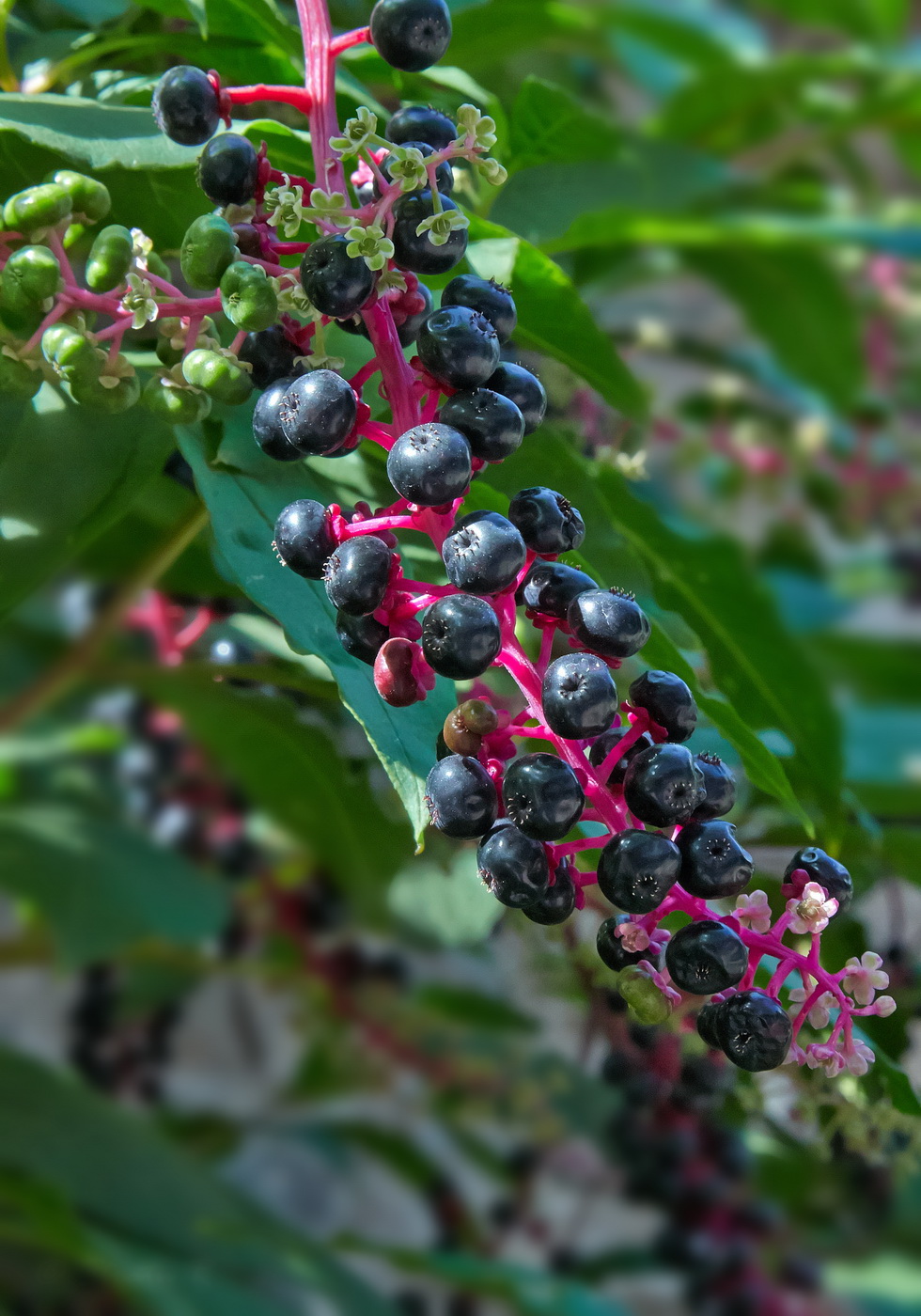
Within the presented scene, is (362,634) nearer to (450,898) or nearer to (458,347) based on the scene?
(458,347)

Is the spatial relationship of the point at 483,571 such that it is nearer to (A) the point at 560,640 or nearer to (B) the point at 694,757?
(B) the point at 694,757

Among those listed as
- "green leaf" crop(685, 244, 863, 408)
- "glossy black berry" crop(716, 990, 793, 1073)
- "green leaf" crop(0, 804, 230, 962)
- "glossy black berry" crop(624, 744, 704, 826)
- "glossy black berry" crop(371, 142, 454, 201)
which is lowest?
"green leaf" crop(0, 804, 230, 962)

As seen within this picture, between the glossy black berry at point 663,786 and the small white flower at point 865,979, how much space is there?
Answer: 11 centimetres

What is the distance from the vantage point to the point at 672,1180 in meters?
1.57

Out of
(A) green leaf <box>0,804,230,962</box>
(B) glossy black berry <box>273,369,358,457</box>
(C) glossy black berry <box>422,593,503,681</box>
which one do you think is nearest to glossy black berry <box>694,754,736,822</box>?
(C) glossy black berry <box>422,593,503,681</box>

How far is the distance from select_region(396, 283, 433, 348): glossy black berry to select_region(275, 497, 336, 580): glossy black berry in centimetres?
10

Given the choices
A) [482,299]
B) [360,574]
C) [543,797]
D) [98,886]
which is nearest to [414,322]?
[482,299]

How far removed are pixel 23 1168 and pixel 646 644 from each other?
3.40 feet

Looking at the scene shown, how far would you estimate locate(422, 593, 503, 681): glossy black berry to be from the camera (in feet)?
1.65

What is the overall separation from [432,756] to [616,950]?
0.13 meters

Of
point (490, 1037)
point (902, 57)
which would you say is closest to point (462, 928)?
point (490, 1037)

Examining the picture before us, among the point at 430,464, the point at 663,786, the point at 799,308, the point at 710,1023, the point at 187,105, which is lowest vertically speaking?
the point at 799,308

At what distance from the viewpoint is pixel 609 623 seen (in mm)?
521

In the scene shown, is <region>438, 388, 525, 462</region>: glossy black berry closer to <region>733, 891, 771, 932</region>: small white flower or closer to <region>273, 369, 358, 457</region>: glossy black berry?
<region>273, 369, 358, 457</region>: glossy black berry
